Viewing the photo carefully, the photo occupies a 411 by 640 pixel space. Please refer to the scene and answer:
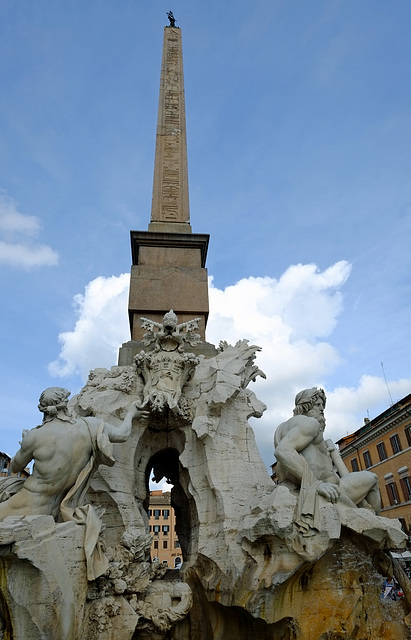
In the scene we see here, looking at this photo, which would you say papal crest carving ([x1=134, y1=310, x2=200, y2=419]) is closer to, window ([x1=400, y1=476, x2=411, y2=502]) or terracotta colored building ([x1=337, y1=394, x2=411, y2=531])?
terracotta colored building ([x1=337, y1=394, x2=411, y2=531])

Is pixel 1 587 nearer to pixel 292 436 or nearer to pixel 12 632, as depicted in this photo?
pixel 12 632

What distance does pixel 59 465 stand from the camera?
4324mm

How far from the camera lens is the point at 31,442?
172 inches

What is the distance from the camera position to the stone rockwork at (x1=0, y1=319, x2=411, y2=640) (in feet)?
13.0

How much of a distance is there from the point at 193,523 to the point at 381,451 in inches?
895

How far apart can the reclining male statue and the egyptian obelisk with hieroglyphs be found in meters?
2.08

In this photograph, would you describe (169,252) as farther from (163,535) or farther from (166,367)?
(163,535)

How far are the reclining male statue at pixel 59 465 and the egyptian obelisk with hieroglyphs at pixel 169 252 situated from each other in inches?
81.8

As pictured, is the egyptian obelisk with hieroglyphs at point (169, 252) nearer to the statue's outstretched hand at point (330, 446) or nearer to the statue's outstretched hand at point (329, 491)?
the statue's outstretched hand at point (330, 446)

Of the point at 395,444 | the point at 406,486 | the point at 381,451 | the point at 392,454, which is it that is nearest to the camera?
the point at 406,486

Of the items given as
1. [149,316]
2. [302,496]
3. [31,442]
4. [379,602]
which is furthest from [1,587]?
[149,316]

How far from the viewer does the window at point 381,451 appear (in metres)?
25.3

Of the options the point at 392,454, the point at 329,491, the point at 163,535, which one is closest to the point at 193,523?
the point at 329,491

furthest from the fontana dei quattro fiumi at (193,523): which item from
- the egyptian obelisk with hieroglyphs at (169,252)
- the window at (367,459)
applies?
the window at (367,459)
